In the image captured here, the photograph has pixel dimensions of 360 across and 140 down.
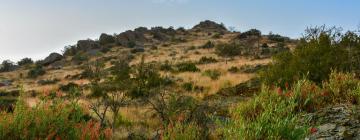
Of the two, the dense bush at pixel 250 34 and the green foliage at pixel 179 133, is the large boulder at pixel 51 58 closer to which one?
the dense bush at pixel 250 34

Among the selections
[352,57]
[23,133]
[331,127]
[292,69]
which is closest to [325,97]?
[331,127]

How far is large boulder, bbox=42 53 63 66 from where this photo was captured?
2367 inches

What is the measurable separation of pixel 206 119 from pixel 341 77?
348 cm

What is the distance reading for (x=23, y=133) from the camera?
7172 mm

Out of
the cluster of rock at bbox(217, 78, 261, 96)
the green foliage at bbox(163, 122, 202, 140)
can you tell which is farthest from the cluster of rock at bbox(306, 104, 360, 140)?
the cluster of rock at bbox(217, 78, 261, 96)

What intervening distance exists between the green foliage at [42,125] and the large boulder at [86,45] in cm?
6083

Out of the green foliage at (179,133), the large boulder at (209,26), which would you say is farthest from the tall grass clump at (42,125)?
the large boulder at (209,26)

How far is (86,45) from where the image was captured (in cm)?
6931

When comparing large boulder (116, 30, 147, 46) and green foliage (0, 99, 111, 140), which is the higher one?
large boulder (116, 30, 147, 46)

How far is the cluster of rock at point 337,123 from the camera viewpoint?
8.51 m

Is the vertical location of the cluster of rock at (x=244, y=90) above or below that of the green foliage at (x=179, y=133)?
below

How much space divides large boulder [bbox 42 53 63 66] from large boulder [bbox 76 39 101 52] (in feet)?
16.1

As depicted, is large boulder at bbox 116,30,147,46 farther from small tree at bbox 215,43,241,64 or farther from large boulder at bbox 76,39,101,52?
small tree at bbox 215,43,241,64

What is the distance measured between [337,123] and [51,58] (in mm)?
56774
